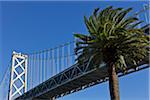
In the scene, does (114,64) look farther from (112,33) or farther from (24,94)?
(24,94)

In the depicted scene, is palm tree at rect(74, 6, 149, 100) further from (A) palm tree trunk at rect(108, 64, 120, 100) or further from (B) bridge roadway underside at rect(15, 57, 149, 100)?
(B) bridge roadway underside at rect(15, 57, 149, 100)

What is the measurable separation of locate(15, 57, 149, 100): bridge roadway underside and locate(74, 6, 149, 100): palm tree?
45.1 ft

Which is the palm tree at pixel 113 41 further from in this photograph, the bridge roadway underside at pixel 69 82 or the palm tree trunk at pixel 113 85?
the bridge roadway underside at pixel 69 82

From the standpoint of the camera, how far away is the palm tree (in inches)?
1032

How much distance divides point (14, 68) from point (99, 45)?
51.8m

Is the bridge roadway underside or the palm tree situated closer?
the palm tree

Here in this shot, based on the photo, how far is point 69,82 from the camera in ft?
179

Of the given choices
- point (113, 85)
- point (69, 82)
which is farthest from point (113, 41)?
point (69, 82)

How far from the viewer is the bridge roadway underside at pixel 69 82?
158 feet

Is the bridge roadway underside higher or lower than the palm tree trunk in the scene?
higher

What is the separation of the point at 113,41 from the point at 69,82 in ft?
96.0

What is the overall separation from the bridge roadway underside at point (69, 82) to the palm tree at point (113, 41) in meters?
13.7

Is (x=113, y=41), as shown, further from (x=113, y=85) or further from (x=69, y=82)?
(x=69, y=82)

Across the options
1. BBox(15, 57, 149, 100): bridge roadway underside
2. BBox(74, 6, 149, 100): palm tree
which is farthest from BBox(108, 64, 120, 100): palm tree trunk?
BBox(15, 57, 149, 100): bridge roadway underside
